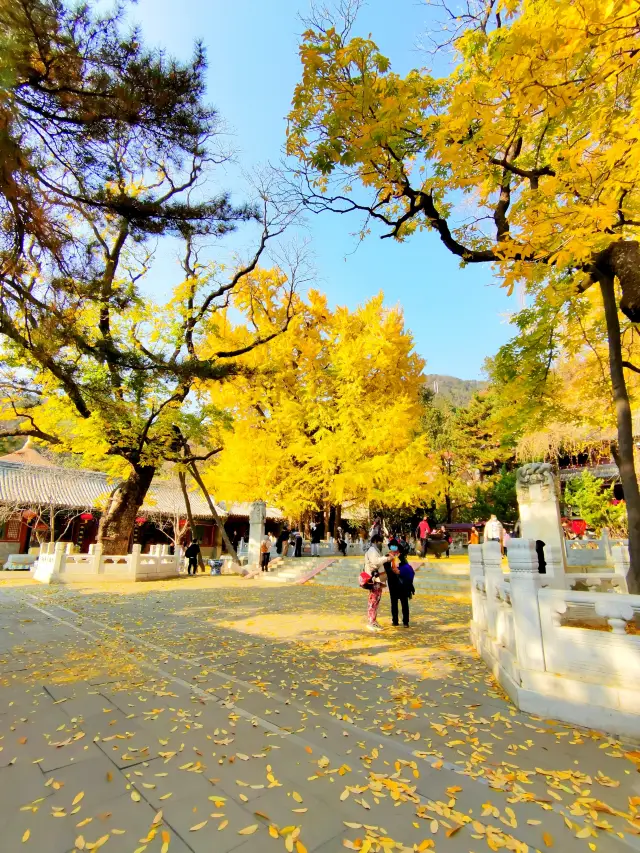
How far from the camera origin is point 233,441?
17.7 meters

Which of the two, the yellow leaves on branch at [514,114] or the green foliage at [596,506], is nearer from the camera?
the yellow leaves on branch at [514,114]

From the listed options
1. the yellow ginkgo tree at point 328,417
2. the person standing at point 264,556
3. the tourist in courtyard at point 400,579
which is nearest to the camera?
the tourist in courtyard at point 400,579

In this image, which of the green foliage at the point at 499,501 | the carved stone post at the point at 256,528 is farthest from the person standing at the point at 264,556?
the green foliage at the point at 499,501

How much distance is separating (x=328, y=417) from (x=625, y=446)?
11.9m

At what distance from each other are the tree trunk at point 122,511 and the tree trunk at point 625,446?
12906mm

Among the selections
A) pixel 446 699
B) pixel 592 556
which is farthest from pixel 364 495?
pixel 446 699

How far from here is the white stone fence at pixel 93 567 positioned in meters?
13.6

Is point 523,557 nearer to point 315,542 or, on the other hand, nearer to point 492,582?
point 492,582

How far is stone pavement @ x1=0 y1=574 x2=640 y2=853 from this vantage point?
2.32m

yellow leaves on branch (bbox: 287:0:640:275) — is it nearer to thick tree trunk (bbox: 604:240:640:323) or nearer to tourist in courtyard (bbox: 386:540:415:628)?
thick tree trunk (bbox: 604:240:640:323)

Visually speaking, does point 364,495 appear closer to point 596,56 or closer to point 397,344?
point 397,344

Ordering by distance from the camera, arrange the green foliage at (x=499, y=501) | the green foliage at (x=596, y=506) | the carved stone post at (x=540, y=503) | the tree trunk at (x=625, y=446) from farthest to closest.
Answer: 1. the green foliage at (x=499, y=501)
2. the green foliage at (x=596, y=506)
3. the carved stone post at (x=540, y=503)
4. the tree trunk at (x=625, y=446)

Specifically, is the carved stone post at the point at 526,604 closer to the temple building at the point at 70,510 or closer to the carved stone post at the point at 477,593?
the carved stone post at the point at 477,593

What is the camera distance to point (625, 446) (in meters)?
5.25
